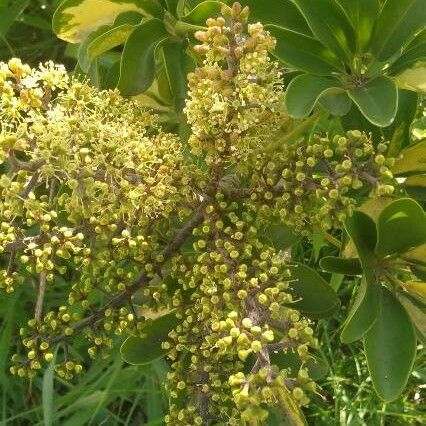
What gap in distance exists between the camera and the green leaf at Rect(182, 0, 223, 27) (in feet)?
5.12

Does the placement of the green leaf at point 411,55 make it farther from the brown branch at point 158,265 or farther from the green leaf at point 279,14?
the brown branch at point 158,265

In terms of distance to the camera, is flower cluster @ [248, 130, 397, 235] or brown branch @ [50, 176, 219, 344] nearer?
flower cluster @ [248, 130, 397, 235]

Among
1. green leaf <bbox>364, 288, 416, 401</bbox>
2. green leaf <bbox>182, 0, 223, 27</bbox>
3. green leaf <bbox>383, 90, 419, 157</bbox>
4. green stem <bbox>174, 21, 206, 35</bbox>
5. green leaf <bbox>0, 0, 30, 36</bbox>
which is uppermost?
green leaf <bbox>182, 0, 223, 27</bbox>

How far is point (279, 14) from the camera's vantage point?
5.33 ft

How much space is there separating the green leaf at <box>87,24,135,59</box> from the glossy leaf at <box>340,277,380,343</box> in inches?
27.9

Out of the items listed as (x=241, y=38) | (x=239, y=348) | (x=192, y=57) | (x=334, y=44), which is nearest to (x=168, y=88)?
(x=192, y=57)

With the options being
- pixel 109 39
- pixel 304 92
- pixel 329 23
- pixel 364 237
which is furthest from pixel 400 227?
pixel 109 39

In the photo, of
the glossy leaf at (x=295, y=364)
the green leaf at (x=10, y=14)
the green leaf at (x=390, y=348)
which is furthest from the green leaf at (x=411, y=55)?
the green leaf at (x=10, y=14)

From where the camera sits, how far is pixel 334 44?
1598 millimetres

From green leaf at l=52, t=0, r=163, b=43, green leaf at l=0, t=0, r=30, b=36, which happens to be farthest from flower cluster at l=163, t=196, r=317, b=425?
green leaf at l=0, t=0, r=30, b=36

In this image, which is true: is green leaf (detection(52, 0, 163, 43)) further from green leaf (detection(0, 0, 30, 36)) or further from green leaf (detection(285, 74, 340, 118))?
green leaf (detection(0, 0, 30, 36))

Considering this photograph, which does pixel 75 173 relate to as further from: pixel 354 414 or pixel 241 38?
pixel 354 414

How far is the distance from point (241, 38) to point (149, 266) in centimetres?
48

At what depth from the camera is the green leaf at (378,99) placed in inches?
55.5
